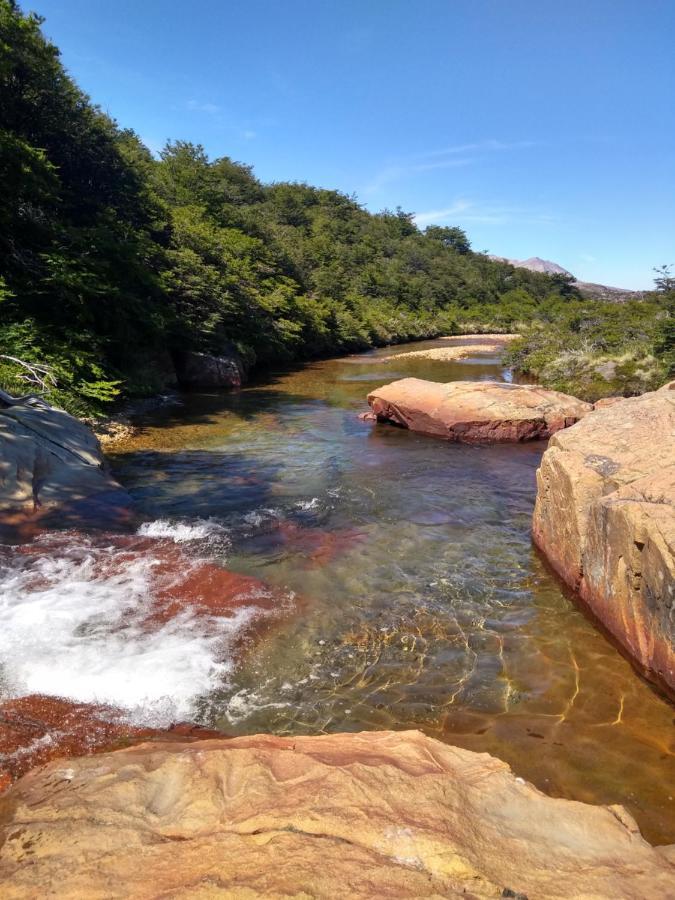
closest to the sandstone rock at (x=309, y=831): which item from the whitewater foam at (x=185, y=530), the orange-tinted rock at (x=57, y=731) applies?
the orange-tinted rock at (x=57, y=731)

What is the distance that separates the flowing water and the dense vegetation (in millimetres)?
5773

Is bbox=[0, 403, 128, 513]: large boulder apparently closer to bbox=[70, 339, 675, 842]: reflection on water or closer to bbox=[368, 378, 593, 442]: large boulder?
bbox=[70, 339, 675, 842]: reflection on water

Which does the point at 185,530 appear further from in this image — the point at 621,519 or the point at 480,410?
the point at 480,410

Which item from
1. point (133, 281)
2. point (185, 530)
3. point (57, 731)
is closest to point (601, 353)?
point (133, 281)

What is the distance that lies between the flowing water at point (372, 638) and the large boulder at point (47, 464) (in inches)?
31.3

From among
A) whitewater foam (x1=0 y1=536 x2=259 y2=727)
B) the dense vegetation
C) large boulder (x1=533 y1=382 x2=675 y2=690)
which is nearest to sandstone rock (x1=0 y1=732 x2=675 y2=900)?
whitewater foam (x1=0 y1=536 x2=259 y2=727)

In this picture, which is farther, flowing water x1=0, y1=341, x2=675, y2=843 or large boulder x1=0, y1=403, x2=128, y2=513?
large boulder x1=0, y1=403, x2=128, y2=513

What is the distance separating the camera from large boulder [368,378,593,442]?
12.0 metres

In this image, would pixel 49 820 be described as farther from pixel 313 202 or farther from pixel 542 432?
pixel 313 202

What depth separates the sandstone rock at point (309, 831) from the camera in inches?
69.2

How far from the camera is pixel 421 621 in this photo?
4922 millimetres

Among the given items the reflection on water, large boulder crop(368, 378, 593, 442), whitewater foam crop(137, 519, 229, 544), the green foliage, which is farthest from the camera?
the green foliage

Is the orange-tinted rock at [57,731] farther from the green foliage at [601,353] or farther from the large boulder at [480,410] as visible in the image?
the green foliage at [601,353]

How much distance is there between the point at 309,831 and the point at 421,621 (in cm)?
306
